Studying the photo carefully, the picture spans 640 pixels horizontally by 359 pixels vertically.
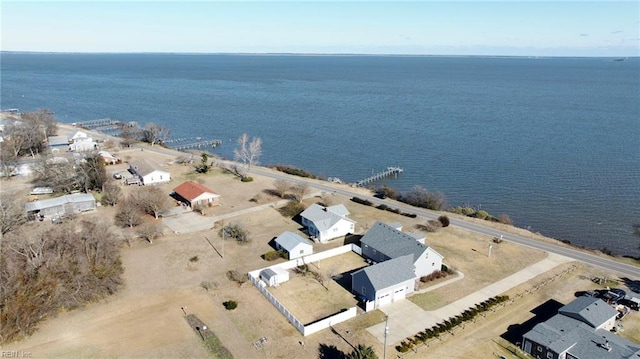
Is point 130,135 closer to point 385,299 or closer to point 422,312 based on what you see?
point 385,299

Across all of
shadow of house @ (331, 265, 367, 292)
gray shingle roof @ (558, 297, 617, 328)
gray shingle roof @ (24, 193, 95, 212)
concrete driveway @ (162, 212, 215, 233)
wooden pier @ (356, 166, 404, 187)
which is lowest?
wooden pier @ (356, 166, 404, 187)

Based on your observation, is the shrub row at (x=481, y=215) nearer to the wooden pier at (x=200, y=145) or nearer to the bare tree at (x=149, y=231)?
the bare tree at (x=149, y=231)

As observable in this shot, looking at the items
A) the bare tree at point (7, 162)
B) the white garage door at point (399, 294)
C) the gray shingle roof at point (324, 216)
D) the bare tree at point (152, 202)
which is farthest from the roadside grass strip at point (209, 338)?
the bare tree at point (7, 162)

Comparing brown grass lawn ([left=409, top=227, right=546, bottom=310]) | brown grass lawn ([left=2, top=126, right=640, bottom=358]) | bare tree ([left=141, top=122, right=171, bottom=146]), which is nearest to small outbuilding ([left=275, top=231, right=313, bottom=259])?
brown grass lawn ([left=2, top=126, right=640, bottom=358])

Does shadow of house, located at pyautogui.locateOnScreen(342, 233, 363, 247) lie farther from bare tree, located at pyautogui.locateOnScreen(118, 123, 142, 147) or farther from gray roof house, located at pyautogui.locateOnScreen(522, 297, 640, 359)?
bare tree, located at pyautogui.locateOnScreen(118, 123, 142, 147)

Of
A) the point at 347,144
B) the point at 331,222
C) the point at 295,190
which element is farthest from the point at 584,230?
the point at 347,144
